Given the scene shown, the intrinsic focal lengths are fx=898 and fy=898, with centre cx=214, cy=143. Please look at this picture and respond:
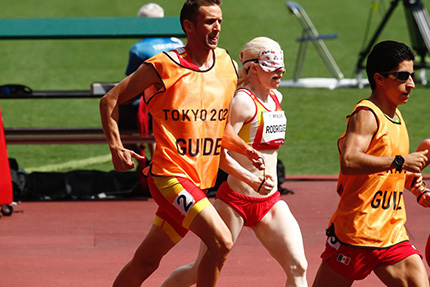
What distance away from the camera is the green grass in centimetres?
1438

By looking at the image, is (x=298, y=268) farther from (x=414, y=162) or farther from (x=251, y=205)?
(x=414, y=162)

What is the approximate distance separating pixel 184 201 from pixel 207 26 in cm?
116

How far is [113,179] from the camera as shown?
11422 millimetres

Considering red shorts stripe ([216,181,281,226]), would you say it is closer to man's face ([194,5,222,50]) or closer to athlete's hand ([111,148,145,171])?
athlete's hand ([111,148,145,171])

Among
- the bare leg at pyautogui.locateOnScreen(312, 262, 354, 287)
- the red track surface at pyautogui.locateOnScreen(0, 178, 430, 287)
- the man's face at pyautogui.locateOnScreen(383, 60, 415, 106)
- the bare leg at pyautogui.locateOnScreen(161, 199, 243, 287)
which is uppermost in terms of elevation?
the man's face at pyautogui.locateOnScreen(383, 60, 415, 106)

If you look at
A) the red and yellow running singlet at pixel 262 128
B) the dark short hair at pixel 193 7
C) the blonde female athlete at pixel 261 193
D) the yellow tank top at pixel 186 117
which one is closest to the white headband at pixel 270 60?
the blonde female athlete at pixel 261 193

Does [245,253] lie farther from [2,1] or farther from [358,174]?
[2,1]

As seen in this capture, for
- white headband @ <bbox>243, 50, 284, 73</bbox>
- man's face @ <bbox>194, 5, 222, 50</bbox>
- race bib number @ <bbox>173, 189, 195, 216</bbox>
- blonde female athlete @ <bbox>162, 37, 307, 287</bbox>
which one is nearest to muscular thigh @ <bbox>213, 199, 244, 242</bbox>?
blonde female athlete @ <bbox>162, 37, 307, 287</bbox>

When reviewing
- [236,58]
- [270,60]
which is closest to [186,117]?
[270,60]

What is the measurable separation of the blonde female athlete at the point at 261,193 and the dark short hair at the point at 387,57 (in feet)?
3.43

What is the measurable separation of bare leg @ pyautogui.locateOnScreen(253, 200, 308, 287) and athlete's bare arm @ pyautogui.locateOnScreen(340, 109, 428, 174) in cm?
101

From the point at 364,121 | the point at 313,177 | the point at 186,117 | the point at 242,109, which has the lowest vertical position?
the point at 313,177

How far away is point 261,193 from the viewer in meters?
6.08

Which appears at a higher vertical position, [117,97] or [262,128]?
[117,97]
